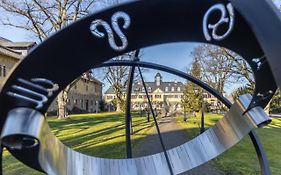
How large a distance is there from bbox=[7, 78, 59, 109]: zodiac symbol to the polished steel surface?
0.38 feet

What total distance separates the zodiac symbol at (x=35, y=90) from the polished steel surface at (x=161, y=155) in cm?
11

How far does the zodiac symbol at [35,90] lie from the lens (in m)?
3.17

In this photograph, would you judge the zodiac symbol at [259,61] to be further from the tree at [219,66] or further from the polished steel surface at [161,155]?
the tree at [219,66]

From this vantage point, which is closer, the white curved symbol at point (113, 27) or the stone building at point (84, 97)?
the white curved symbol at point (113, 27)

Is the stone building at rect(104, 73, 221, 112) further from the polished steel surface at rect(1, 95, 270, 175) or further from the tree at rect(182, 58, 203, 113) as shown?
the polished steel surface at rect(1, 95, 270, 175)

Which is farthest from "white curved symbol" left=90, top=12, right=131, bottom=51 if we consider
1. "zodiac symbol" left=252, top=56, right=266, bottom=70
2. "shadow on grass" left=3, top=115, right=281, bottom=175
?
"shadow on grass" left=3, top=115, right=281, bottom=175

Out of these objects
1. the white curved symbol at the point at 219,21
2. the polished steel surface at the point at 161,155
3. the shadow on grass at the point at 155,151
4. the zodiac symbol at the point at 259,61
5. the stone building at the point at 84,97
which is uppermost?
the stone building at the point at 84,97

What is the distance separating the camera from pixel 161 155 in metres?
5.90

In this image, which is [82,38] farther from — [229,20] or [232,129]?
[232,129]

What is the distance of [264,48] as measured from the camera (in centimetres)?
271

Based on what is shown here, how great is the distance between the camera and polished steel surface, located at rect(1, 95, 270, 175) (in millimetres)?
4105

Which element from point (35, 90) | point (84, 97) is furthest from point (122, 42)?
point (84, 97)

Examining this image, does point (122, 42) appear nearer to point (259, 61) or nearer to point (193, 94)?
point (259, 61)

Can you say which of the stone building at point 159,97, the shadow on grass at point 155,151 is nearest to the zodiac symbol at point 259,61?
the shadow on grass at point 155,151
